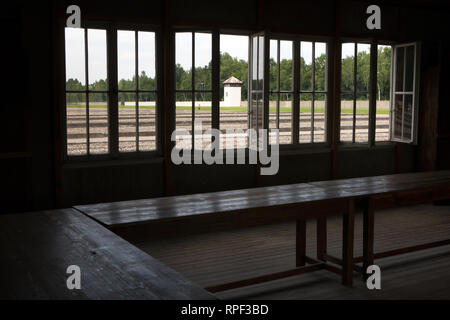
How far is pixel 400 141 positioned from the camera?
7441mm

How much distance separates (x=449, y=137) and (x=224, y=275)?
16.3 ft

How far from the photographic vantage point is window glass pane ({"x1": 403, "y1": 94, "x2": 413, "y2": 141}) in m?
7.38

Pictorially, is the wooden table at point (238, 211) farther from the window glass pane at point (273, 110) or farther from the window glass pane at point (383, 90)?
the window glass pane at point (383, 90)

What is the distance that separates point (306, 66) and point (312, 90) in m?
0.34

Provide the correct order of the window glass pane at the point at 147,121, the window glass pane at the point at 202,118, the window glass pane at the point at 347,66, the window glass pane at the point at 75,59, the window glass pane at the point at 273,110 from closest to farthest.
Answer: the window glass pane at the point at 75,59
the window glass pane at the point at 147,121
the window glass pane at the point at 202,118
the window glass pane at the point at 273,110
the window glass pane at the point at 347,66

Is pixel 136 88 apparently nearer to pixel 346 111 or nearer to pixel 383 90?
pixel 346 111

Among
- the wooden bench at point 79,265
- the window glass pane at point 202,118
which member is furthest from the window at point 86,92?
the wooden bench at point 79,265

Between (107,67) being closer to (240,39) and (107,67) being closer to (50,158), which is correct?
(50,158)

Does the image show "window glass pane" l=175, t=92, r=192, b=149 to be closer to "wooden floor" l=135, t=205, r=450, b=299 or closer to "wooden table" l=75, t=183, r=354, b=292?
"wooden floor" l=135, t=205, r=450, b=299

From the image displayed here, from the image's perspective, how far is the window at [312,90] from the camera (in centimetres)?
693

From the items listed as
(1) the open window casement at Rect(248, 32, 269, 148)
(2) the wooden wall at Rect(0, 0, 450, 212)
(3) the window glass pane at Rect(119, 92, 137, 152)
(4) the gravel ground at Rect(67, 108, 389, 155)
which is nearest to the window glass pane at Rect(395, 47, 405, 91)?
(2) the wooden wall at Rect(0, 0, 450, 212)

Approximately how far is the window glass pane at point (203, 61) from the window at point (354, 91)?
209cm

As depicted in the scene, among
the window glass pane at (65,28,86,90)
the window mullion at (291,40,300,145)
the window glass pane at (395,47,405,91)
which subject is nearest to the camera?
the window glass pane at (65,28,86,90)

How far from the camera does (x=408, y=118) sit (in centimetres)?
743
